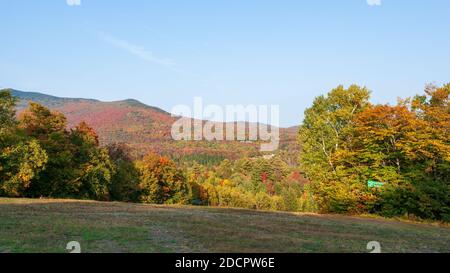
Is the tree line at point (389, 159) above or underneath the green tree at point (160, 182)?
above

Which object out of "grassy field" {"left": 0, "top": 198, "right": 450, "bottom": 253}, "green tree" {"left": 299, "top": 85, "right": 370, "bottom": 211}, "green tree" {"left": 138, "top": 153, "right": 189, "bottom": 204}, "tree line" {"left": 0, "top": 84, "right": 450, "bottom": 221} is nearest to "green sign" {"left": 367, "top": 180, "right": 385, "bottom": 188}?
"tree line" {"left": 0, "top": 84, "right": 450, "bottom": 221}

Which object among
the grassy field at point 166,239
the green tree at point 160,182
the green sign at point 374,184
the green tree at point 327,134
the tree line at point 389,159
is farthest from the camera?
the green tree at point 160,182

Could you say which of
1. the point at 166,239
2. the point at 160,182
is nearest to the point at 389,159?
the point at 166,239

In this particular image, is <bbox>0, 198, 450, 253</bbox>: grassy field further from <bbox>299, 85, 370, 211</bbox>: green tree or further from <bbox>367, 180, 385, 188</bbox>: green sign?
<bbox>299, 85, 370, 211</bbox>: green tree

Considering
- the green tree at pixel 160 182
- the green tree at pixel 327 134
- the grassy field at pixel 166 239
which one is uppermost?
the green tree at pixel 327 134

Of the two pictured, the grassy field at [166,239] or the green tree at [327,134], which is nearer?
the grassy field at [166,239]

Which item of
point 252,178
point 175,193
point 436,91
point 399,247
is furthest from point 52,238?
point 252,178

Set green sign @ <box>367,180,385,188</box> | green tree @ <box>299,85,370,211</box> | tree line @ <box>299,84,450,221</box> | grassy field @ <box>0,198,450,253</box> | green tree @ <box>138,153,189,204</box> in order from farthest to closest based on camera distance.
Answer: green tree @ <box>138,153,189,204</box>, green tree @ <box>299,85,370,211</box>, green sign @ <box>367,180,385,188</box>, tree line @ <box>299,84,450,221</box>, grassy field @ <box>0,198,450,253</box>

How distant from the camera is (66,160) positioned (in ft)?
155

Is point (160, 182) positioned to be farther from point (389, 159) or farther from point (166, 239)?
point (166, 239)

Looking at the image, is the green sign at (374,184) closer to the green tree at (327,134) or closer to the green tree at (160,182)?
the green tree at (327,134)

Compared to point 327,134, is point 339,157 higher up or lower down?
lower down

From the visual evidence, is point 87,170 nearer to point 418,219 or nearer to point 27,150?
point 27,150

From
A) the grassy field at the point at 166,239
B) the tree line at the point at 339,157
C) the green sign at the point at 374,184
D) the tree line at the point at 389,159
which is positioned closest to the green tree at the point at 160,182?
the tree line at the point at 339,157
